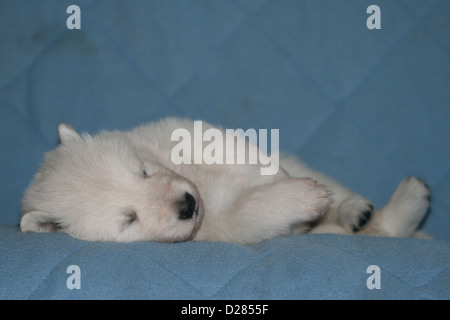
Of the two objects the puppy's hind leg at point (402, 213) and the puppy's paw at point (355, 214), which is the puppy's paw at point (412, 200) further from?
the puppy's paw at point (355, 214)

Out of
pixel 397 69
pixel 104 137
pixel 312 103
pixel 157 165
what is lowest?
pixel 157 165

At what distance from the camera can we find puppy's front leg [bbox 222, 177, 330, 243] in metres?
2.38

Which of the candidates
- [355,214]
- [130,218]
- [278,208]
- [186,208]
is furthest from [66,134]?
[355,214]

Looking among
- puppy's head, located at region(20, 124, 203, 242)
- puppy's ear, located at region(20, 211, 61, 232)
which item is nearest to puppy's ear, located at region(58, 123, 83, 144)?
puppy's head, located at region(20, 124, 203, 242)

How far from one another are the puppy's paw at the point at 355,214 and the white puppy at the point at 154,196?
34 centimetres

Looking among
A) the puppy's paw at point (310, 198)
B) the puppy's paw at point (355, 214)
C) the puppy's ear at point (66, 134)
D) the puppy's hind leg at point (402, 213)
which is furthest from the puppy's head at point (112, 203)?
the puppy's hind leg at point (402, 213)

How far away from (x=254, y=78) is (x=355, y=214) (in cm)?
130

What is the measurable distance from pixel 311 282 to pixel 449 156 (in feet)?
6.69

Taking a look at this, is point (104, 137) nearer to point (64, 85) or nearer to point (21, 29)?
point (64, 85)

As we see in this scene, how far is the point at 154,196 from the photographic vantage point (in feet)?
7.70

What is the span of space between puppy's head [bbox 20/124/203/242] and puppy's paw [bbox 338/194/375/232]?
999 mm

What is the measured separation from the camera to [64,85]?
346 centimetres
